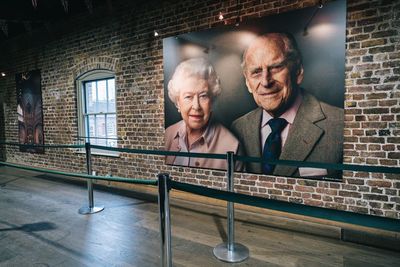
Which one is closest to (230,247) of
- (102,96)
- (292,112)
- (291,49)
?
(292,112)

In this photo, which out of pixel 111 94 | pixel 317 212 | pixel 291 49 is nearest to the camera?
pixel 317 212

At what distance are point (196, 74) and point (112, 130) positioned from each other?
2.17 metres

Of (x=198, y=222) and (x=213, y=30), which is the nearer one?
(x=198, y=222)

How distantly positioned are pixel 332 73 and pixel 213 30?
5.34ft

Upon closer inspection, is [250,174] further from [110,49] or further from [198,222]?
[110,49]

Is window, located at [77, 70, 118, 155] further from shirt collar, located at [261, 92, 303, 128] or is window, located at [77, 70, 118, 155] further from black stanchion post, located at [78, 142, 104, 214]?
shirt collar, located at [261, 92, 303, 128]

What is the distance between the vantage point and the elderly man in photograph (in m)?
2.81

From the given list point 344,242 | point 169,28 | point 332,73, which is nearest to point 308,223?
point 344,242

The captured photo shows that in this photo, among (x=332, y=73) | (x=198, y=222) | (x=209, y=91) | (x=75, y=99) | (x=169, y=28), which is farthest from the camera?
(x=75, y=99)

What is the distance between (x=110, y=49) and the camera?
458 cm

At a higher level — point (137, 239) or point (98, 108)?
point (98, 108)

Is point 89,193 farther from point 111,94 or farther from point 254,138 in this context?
point 254,138

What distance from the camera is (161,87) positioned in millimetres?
4031

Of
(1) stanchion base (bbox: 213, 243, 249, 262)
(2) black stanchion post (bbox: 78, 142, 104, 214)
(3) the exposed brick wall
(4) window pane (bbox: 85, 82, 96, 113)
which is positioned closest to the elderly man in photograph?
(3) the exposed brick wall
